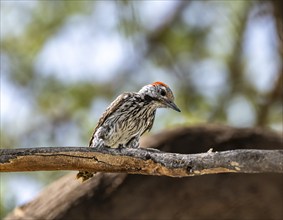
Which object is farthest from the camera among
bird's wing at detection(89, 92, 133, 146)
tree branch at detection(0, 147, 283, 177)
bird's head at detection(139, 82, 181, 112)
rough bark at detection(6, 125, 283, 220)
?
rough bark at detection(6, 125, 283, 220)

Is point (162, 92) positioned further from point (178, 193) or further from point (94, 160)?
point (178, 193)

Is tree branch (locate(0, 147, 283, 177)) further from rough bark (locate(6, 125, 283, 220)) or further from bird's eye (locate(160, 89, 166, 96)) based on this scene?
rough bark (locate(6, 125, 283, 220))

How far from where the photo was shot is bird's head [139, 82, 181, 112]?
549cm

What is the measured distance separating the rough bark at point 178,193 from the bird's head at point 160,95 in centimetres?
175

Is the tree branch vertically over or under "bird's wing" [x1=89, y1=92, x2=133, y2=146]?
under

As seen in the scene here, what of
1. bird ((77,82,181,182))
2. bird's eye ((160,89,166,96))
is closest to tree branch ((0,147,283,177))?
bird ((77,82,181,182))

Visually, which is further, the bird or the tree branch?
the bird

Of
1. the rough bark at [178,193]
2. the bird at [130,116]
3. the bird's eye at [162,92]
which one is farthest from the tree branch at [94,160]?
the rough bark at [178,193]

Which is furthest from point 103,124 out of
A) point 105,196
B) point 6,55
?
point 6,55

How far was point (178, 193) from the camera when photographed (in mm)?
7238

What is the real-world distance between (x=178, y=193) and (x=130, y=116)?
179 cm

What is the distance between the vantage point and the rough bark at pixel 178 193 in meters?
7.11

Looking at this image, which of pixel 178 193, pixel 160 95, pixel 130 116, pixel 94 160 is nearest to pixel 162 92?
pixel 160 95

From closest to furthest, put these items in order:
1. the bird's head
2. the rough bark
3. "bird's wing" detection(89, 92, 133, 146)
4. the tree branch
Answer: the tree branch
the bird's head
"bird's wing" detection(89, 92, 133, 146)
the rough bark
